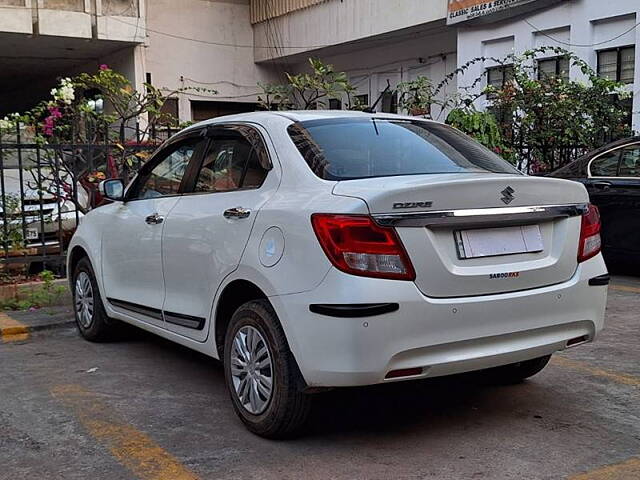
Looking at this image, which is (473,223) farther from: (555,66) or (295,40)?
(295,40)

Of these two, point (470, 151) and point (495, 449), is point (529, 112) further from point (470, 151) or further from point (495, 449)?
point (495, 449)

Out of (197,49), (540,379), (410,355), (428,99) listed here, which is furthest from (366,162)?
(197,49)

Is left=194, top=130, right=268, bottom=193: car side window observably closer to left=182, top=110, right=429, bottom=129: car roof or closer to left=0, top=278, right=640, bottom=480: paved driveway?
left=182, top=110, right=429, bottom=129: car roof

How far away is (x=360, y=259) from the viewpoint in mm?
3312

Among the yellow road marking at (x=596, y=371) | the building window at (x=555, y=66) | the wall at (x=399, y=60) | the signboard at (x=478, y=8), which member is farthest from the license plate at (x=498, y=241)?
the wall at (x=399, y=60)

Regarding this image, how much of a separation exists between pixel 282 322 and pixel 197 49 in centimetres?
1739

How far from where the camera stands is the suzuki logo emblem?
3.59 metres

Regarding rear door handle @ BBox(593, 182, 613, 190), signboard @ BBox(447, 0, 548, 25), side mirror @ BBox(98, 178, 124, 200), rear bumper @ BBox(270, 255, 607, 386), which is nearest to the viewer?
rear bumper @ BBox(270, 255, 607, 386)

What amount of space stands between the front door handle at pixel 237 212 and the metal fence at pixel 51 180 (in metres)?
4.25

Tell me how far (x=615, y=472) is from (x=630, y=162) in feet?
18.5

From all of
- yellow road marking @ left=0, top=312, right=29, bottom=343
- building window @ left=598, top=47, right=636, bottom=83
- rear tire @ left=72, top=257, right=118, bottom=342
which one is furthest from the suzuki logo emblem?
building window @ left=598, top=47, right=636, bottom=83

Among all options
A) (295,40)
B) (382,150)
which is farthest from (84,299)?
(295,40)

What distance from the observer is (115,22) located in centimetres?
1648

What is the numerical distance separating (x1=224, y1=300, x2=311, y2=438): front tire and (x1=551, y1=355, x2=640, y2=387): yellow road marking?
219 centimetres
